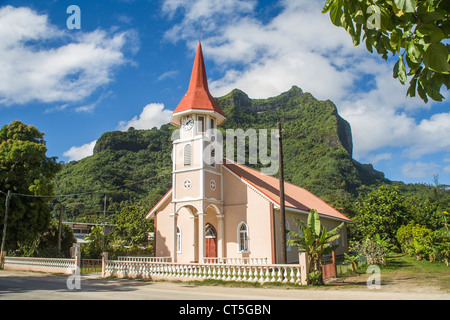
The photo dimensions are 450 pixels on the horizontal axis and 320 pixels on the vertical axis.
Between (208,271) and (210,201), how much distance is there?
4726 mm

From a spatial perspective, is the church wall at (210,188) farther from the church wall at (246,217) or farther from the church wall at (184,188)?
the church wall at (184,188)

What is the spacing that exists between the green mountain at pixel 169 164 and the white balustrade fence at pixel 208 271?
2995cm

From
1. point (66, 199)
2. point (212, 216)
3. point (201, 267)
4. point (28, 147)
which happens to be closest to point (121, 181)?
point (66, 199)

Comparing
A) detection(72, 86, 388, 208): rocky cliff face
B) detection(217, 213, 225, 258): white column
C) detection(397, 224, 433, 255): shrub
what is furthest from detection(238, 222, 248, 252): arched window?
detection(72, 86, 388, 208): rocky cliff face

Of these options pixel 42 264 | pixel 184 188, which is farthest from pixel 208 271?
pixel 42 264

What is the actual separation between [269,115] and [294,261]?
296 ft

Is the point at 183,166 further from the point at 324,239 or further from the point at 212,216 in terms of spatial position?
the point at 324,239

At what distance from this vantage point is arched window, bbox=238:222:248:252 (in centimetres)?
2030

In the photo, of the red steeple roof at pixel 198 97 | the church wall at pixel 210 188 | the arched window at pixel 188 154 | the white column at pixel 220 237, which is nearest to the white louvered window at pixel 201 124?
the red steeple roof at pixel 198 97

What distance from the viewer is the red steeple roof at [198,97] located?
818 inches

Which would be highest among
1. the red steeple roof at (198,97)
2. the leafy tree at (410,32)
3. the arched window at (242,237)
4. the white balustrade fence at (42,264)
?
the red steeple roof at (198,97)

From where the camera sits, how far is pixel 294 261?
2155cm

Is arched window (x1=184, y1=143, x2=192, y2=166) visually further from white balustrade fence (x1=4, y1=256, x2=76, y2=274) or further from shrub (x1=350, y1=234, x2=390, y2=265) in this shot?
shrub (x1=350, y1=234, x2=390, y2=265)

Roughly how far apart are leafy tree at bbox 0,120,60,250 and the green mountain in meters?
24.0
